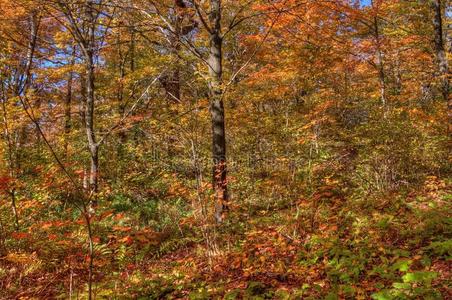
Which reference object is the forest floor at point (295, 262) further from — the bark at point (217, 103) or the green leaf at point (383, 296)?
the bark at point (217, 103)

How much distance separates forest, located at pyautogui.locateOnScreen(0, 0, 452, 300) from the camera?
4.54m

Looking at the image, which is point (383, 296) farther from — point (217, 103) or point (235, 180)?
point (235, 180)

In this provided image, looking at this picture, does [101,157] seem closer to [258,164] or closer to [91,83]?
[91,83]

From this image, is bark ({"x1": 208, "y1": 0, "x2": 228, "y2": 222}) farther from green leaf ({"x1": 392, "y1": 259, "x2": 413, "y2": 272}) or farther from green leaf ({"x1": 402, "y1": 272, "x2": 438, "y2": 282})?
green leaf ({"x1": 402, "y1": 272, "x2": 438, "y2": 282})

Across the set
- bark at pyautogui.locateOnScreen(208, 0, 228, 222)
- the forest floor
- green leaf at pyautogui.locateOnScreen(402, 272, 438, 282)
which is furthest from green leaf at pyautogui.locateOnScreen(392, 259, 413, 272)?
bark at pyautogui.locateOnScreen(208, 0, 228, 222)

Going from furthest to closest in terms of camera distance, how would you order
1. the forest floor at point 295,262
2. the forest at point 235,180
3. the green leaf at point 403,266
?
1. the forest at point 235,180
2. the forest floor at point 295,262
3. the green leaf at point 403,266

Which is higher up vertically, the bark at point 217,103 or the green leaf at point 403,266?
the bark at point 217,103

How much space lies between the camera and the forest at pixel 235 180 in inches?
179

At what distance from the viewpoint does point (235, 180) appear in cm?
865

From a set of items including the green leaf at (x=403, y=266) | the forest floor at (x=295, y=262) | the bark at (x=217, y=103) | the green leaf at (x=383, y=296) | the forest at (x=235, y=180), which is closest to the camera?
the green leaf at (x=383, y=296)

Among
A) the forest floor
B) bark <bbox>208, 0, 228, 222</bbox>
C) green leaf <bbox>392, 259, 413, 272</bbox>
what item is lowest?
the forest floor

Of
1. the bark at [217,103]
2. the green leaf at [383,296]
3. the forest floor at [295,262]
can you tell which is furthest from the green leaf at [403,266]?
the bark at [217,103]

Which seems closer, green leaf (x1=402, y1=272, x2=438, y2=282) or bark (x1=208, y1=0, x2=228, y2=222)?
green leaf (x1=402, y1=272, x2=438, y2=282)

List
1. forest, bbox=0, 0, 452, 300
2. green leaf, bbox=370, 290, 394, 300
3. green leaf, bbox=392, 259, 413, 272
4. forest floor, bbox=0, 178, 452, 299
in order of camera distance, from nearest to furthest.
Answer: green leaf, bbox=370, 290, 394, 300, green leaf, bbox=392, 259, 413, 272, forest floor, bbox=0, 178, 452, 299, forest, bbox=0, 0, 452, 300
